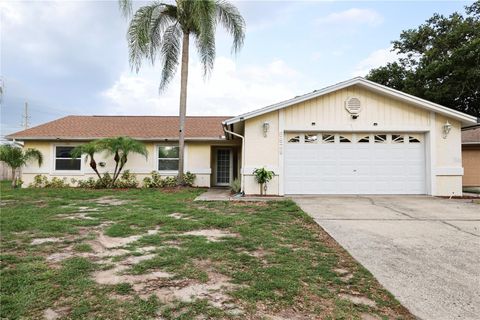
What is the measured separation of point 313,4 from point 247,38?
2983 mm

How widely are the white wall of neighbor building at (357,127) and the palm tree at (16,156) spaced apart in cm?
1071

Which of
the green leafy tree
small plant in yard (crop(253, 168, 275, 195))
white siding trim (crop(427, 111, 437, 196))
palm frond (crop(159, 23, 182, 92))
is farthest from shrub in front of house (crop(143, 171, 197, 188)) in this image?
the green leafy tree

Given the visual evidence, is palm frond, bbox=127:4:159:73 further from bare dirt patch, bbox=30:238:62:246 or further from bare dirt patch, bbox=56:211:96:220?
bare dirt patch, bbox=30:238:62:246

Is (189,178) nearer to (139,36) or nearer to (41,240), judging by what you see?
(139,36)

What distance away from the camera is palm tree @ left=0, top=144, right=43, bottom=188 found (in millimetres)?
12258

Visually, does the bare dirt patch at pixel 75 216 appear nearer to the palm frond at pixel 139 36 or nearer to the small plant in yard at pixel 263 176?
the small plant in yard at pixel 263 176

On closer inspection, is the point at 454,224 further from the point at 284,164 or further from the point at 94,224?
the point at 94,224

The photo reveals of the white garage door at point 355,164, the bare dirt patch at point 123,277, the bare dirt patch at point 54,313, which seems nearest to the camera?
the bare dirt patch at point 54,313

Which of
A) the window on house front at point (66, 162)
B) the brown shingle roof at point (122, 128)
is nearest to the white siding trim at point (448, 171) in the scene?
the brown shingle roof at point (122, 128)

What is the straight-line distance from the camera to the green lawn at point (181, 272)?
2.29m

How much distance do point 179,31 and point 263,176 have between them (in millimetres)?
7594

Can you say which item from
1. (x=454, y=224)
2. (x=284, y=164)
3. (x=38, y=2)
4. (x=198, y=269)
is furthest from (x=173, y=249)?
(x=38, y=2)

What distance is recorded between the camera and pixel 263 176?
9.38 m

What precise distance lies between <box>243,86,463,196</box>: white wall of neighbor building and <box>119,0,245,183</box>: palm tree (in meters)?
3.82
